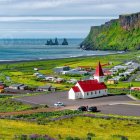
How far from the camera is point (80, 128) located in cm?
5369

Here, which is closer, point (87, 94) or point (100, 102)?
point (100, 102)

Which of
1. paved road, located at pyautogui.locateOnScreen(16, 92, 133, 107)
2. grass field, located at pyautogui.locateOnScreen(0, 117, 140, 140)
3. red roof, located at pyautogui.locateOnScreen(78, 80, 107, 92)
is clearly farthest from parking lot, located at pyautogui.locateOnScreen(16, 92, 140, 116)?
grass field, located at pyautogui.locateOnScreen(0, 117, 140, 140)

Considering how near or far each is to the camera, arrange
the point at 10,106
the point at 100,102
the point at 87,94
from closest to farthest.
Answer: the point at 10,106, the point at 100,102, the point at 87,94

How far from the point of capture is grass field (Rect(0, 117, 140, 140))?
47125mm

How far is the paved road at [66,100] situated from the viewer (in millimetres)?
71125

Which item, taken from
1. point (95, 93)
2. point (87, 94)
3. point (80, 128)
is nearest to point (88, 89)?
point (87, 94)

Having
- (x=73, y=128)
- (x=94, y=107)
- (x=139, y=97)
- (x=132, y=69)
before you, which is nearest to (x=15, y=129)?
(x=73, y=128)

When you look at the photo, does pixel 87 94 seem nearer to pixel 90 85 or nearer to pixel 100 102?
pixel 90 85

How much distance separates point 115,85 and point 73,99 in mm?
22503

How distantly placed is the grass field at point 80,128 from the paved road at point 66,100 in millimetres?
11988

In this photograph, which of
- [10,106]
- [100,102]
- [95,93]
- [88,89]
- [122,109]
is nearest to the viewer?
[122,109]

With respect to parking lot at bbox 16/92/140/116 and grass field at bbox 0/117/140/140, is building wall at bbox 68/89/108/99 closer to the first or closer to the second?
parking lot at bbox 16/92/140/116

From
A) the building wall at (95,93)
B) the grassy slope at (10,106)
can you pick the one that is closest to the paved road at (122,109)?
the building wall at (95,93)

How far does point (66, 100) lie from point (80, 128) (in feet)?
66.3
